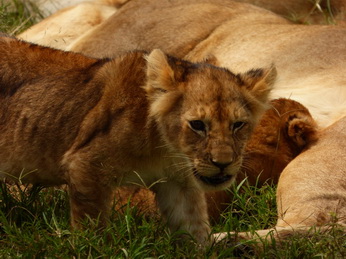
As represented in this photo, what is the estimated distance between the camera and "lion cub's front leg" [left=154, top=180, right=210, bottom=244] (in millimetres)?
3732

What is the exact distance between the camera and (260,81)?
3.66 metres


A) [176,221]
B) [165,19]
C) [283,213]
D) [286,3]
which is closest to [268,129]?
[283,213]

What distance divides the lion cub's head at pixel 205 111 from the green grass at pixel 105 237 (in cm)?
29

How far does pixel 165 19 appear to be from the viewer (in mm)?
6125

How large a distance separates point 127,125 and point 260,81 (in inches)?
23.2

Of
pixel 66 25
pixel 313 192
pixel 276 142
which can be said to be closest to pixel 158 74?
pixel 313 192

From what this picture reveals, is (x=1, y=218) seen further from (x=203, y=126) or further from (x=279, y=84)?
(x=279, y=84)

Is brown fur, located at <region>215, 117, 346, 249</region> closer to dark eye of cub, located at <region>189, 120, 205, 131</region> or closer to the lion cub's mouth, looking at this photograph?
the lion cub's mouth

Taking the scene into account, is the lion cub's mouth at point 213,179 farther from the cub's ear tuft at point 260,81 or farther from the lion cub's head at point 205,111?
the cub's ear tuft at point 260,81

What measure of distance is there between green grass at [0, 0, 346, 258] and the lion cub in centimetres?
11

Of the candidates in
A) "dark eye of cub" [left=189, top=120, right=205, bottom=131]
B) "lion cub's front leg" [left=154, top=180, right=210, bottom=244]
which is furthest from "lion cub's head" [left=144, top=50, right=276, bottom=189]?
"lion cub's front leg" [left=154, top=180, right=210, bottom=244]

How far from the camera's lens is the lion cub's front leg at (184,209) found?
3.73 m

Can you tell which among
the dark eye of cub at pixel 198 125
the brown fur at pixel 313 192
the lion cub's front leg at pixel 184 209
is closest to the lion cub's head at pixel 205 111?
the dark eye of cub at pixel 198 125

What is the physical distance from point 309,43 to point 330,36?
0.14 meters
